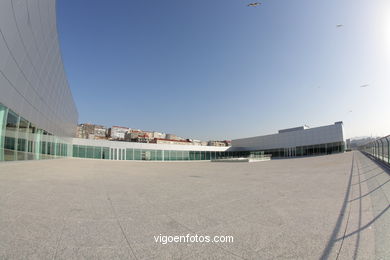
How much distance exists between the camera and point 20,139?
14.2 metres

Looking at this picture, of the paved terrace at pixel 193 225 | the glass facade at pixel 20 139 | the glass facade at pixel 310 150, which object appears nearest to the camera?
the paved terrace at pixel 193 225

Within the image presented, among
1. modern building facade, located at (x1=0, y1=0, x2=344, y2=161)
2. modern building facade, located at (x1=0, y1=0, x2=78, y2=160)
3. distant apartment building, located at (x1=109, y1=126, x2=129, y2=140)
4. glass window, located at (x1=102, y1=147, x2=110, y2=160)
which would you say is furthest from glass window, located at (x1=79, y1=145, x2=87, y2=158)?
distant apartment building, located at (x1=109, y1=126, x2=129, y2=140)

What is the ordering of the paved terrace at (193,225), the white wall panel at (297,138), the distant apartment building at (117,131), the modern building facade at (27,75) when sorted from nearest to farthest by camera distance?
the paved terrace at (193,225) → the modern building facade at (27,75) → the white wall panel at (297,138) → the distant apartment building at (117,131)

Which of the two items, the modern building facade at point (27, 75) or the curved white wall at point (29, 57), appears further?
the modern building facade at point (27, 75)

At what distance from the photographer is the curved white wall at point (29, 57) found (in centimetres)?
1051

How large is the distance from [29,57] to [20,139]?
6032 millimetres

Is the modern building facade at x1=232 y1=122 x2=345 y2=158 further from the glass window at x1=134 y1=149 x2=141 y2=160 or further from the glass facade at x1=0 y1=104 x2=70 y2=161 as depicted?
the glass facade at x1=0 y1=104 x2=70 y2=161

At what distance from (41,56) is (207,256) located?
2083cm

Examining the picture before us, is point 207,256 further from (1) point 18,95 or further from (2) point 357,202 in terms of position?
(1) point 18,95

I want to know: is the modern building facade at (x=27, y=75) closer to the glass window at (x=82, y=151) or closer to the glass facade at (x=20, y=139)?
the glass facade at (x=20, y=139)

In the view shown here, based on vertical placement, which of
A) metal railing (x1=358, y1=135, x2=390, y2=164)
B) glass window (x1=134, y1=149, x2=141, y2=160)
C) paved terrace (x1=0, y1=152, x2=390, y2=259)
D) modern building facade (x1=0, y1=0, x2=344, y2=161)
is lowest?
glass window (x1=134, y1=149, x2=141, y2=160)

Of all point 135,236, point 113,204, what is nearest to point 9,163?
point 113,204

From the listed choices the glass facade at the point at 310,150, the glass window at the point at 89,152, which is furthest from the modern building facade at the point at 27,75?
the glass facade at the point at 310,150

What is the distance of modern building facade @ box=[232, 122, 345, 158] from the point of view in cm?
4878
